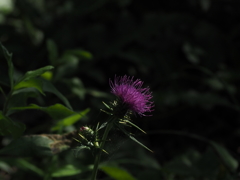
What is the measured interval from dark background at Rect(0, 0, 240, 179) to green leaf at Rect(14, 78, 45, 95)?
4.89 ft

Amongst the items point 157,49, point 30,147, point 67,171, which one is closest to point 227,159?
point 67,171

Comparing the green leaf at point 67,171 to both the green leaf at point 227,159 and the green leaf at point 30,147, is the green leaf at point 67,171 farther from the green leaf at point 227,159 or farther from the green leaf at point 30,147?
the green leaf at point 227,159

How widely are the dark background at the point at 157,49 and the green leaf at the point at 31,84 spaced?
1.49 m

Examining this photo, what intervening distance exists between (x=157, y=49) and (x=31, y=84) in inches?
78.4

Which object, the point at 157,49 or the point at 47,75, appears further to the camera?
the point at 157,49

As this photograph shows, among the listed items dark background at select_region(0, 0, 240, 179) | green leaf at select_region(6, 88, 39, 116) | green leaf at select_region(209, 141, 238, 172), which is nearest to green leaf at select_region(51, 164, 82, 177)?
green leaf at select_region(6, 88, 39, 116)

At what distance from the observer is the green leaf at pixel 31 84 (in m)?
1.23

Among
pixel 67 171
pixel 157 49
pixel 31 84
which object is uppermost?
pixel 31 84

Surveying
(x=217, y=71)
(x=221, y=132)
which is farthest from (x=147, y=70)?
(x=221, y=132)

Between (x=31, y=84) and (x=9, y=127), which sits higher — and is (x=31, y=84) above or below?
above

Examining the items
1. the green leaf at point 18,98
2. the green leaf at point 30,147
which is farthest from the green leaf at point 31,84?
the green leaf at point 30,147

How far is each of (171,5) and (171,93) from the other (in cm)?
97

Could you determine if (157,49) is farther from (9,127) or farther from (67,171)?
(9,127)

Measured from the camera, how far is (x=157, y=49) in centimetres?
311
